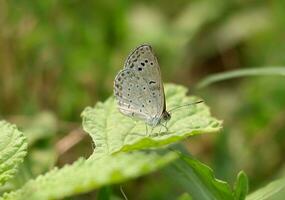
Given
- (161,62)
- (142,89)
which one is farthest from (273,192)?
(161,62)

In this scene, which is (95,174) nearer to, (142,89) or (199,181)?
(199,181)

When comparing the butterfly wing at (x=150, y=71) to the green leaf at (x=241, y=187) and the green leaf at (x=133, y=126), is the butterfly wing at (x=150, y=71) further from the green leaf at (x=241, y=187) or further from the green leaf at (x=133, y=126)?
the green leaf at (x=241, y=187)

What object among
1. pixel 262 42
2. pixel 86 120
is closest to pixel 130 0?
pixel 262 42

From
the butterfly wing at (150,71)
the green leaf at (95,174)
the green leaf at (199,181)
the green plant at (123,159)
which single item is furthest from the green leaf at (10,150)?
the butterfly wing at (150,71)

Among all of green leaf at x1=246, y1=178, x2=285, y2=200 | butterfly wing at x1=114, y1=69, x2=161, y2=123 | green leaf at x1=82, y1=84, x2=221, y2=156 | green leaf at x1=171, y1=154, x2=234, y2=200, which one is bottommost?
green leaf at x1=246, y1=178, x2=285, y2=200

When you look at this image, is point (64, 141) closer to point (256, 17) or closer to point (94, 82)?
point (94, 82)

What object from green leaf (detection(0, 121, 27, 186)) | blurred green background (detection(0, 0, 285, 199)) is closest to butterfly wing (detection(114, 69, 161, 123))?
blurred green background (detection(0, 0, 285, 199))

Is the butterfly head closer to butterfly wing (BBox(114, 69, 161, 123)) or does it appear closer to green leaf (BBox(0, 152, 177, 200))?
butterfly wing (BBox(114, 69, 161, 123))
